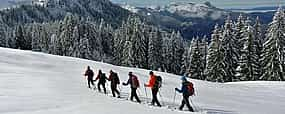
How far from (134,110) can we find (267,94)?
18549 mm

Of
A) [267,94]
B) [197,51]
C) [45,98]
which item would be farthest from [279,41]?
[45,98]

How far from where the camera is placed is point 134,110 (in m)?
20.1

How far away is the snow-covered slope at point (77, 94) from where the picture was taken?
795 inches

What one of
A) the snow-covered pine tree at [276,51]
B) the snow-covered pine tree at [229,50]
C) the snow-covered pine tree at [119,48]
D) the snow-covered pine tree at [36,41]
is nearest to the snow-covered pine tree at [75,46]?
the snow-covered pine tree at [119,48]

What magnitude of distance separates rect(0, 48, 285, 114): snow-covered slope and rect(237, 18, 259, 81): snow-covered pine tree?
56.1 ft

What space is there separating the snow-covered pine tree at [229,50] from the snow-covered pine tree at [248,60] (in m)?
2.08

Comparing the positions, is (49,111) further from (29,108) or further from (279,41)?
(279,41)

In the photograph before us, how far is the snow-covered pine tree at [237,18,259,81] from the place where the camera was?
61.6m

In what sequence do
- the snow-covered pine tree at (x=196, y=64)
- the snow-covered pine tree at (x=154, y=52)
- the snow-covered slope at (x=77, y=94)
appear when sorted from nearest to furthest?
the snow-covered slope at (x=77, y=94)
the snow-covered pine tree at (x=196, y=64)
the snow-covered pine tree at (x=154, y=52)

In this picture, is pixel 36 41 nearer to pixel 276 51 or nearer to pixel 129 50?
pixel 129 50

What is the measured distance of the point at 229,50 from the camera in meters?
64.8

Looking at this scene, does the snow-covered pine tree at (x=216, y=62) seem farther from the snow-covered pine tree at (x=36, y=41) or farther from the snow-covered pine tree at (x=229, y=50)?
the snow-covered pine tree at (x=36, y=41)

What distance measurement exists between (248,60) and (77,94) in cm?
4033

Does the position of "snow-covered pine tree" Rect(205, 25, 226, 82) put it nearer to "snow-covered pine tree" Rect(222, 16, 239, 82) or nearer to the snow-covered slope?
"snow-covered pine tree" Rect(222, 16, 239, 82)
